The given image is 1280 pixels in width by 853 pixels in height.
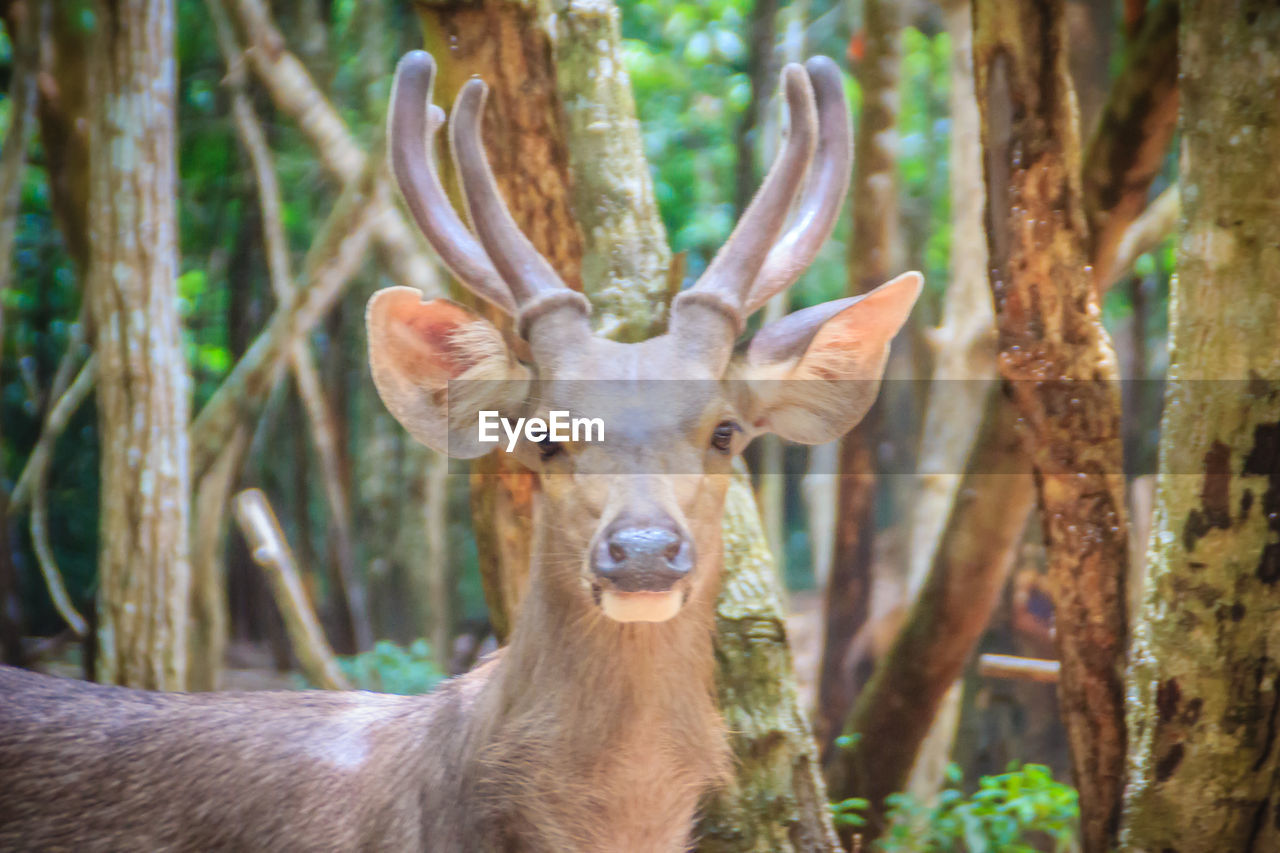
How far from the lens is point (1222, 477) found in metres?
3.28

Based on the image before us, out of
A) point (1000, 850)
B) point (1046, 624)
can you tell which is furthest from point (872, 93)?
point (1000, 850)

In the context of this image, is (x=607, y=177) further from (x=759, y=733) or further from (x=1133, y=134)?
(x=1133, y=134)

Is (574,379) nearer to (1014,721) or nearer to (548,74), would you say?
(548,74)

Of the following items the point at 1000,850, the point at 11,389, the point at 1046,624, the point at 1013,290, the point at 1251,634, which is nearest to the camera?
the point at 1251,634

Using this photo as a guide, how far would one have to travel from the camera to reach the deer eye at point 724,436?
2.89 metres

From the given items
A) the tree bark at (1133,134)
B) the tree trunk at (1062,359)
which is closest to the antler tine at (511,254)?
the tree trunk at (1062,359)

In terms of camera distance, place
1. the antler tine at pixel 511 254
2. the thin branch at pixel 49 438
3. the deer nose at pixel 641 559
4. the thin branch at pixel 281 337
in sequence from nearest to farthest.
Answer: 1. the deer nose at pixel 641 559
2. the antler tine at pixel 511 254
3. the thin branch at pixel 281 337
4. the thin branch at pixel 49 438

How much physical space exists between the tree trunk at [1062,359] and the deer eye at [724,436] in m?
1.33

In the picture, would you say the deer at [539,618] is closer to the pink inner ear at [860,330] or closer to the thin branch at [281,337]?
the pink inner ear at [860,330]

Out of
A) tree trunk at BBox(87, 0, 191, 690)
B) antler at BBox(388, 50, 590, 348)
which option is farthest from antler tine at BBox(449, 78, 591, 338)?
tree trunk at BBox(87, 0, 191, 690)

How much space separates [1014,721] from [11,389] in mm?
7949

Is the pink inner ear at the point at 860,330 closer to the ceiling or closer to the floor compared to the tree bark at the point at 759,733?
closer to the ceiling

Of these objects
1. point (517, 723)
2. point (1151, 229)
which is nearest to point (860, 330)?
point (517, 723)

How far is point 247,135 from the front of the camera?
8.05 metres
